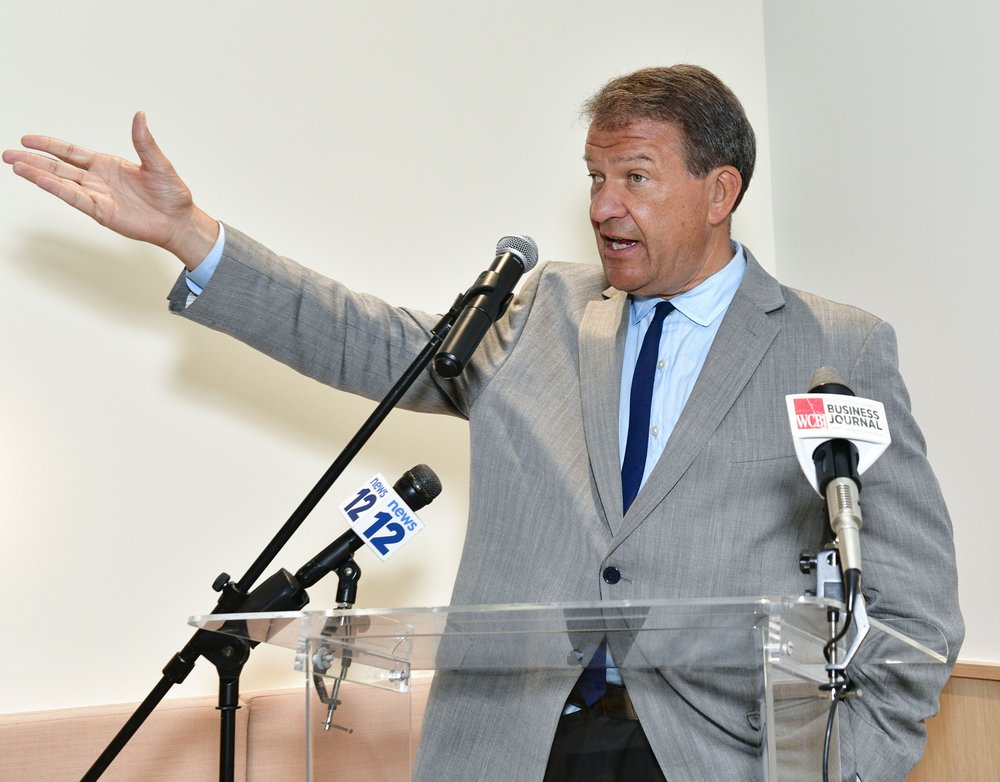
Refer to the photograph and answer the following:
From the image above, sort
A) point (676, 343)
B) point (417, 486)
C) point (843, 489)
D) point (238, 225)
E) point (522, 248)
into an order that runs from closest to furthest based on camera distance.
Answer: point (843, 489)
point (417, 486)
point (522, 248)
point (676, 343)
point (238, 225)

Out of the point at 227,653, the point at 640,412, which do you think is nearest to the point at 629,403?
the point at 640,412

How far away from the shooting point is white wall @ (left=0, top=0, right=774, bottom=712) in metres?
2.07

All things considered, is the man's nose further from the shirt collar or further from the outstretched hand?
the outstretched hand

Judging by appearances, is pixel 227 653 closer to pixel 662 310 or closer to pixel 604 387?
pixel 604 387

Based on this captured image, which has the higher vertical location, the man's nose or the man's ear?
the man's ear

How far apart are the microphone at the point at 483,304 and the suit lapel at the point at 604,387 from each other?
0.22 metres

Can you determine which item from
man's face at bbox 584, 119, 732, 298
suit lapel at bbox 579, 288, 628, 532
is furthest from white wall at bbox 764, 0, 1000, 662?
suit lapel at bbox 579, 288, 628, 532

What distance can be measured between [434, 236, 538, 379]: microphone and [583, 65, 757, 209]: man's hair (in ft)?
1.25

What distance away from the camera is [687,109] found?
1837mm

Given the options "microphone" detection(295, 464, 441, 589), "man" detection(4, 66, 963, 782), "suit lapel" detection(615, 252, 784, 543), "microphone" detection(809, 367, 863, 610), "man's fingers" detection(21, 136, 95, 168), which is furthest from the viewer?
"man's fingers" detection(21, 136, 95, 168)

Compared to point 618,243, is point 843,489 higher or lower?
lower

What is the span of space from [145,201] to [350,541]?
0.60 m

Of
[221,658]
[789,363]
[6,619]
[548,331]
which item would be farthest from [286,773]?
[789,363]

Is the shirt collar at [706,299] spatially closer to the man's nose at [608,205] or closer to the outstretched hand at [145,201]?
the man's nose at [608,205]
